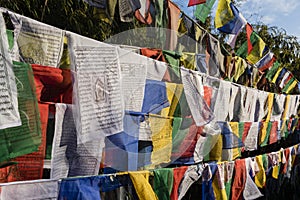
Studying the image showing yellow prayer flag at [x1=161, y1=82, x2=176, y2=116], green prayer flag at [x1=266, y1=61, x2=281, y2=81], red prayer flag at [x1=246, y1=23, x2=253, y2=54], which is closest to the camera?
yellow prayer flag at [x1=161, y1=82, x2=176, y2=116]

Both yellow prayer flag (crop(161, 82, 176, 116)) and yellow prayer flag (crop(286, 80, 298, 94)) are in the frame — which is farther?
yellow prayer flag (crop(286, 80, 298, 94))

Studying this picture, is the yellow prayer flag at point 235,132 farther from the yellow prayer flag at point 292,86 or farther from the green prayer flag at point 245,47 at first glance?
the yellow prayer flag at point 292,86

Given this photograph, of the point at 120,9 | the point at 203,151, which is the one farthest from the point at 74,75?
the point at 203,151

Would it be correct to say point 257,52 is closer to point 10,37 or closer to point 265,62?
point 265,62

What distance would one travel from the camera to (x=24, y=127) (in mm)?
1631

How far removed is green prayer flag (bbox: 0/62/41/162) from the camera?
5.10 ft

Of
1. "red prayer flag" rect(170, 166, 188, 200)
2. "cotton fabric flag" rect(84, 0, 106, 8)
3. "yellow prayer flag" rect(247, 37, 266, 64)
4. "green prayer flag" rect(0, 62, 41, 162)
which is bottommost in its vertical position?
"red prayer flag" rect(170, 166, 188, 200)

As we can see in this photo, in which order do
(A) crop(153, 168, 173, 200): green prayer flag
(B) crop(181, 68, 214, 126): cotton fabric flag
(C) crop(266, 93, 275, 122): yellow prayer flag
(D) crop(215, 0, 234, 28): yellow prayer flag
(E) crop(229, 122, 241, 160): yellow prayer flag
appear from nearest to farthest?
(A) crop(153, 168, 173, 200): green prayer flag
(B) crop(181, 68, 214, 126): cotton fabric flag
(D) crop(215, 0, 234, 28): yellow prayer flag
(E) crop(229, 122, 241, 160): yellow prayer flag
(C) crop(266, 93, 275, 122): yellow prayer flag

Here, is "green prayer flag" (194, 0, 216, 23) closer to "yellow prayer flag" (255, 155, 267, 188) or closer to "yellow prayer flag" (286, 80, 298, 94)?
"yellow prayer flag" (255, 155, 267, 188)

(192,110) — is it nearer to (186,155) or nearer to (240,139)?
(186,155)

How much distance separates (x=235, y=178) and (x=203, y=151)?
16.8 inches

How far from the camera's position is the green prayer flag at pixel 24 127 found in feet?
5.10

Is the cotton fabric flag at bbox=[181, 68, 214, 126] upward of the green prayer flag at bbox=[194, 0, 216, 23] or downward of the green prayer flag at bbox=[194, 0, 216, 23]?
downward

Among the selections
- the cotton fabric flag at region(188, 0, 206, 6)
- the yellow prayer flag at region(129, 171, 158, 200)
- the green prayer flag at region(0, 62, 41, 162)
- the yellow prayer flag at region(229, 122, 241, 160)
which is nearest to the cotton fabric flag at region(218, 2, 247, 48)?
the cotton fabric flag at region(188, 0, 206, 6)
